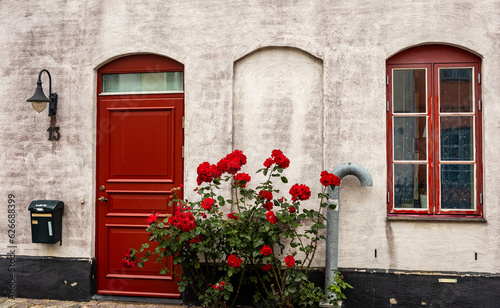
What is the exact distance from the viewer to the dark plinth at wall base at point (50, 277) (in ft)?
16.2

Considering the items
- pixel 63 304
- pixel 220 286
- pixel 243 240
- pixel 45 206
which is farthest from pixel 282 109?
pixel 63 304

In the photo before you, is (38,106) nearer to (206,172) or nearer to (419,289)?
(206,172)

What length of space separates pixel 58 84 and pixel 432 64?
15.6ft

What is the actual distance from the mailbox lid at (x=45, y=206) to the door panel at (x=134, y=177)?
18.6 inches

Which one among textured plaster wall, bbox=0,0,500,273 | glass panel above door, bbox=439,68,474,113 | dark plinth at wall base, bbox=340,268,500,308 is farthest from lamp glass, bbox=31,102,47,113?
glass panel above door, bbox=439,68,474,113

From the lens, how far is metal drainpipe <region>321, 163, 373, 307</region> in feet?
14.1

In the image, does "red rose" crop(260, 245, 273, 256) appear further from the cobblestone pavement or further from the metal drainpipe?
the cobblestone pavement

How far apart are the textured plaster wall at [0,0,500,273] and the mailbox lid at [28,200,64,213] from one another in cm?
13

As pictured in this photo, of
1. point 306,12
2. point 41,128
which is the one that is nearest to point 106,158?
point 41,128

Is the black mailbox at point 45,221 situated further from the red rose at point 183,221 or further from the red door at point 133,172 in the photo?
the red rose at point 183,221

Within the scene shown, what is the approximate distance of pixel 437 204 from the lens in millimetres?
4496

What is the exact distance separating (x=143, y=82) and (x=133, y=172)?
1.20m

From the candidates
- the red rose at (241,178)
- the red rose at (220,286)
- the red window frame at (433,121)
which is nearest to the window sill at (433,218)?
the red window frame at (433,121)

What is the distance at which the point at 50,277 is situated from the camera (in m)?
5.01
